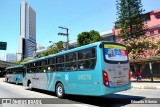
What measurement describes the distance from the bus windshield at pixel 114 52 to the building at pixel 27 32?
295 ft

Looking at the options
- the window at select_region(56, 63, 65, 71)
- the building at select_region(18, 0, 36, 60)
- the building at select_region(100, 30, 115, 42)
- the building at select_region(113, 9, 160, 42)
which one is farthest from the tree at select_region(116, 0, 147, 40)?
the building at select_region(18, 0, 36, 60)

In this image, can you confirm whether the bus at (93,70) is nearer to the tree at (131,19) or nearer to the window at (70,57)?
the window at (70,57)

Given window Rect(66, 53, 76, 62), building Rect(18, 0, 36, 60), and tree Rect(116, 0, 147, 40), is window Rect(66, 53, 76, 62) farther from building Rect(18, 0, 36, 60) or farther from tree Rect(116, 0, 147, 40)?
building Rect(18, 0, 36, 60)

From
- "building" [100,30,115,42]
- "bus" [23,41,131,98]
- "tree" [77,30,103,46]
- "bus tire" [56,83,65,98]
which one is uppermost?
"building" [100,30,115,42]

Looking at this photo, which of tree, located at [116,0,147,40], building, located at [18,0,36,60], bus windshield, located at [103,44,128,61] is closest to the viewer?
bus windshield, located at [103,44,128,61]

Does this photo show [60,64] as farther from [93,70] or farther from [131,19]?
[131,19]

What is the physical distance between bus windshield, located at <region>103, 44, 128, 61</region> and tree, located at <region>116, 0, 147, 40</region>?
31.1m

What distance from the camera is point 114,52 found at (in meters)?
10.6

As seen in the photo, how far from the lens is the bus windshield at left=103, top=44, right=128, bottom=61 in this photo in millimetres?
10156

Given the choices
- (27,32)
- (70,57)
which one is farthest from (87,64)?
(27,32)

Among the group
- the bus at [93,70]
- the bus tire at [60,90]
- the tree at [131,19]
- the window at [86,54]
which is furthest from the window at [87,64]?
the tree at [131,19]

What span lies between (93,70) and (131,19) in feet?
113

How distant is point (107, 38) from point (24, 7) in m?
100

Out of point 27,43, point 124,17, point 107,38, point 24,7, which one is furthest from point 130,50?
point 24,7
